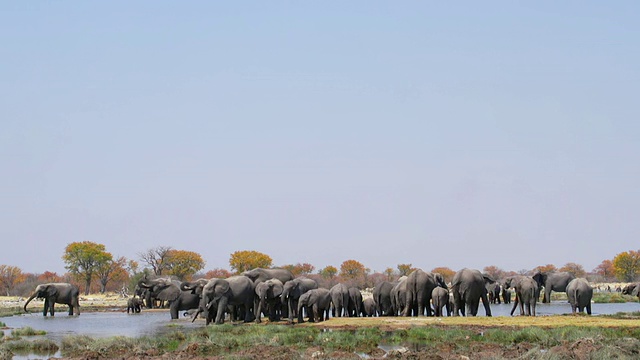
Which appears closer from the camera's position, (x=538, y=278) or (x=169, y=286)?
(x=169, y=286)

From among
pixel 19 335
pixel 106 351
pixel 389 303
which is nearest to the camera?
pixel 106 351

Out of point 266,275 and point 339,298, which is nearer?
point 339,298

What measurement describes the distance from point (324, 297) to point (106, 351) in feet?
45.4

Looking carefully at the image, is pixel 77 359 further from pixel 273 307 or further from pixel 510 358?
pixel 273 307

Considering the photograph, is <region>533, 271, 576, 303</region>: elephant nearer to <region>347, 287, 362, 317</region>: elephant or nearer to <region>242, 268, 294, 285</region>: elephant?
<region>347, 287, 362, 317</region>: elephant

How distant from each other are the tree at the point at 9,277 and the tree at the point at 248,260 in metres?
34.5

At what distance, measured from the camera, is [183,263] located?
111m

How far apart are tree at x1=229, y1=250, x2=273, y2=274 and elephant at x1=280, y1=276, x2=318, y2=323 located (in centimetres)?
6824

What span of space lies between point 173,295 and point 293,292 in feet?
28.1

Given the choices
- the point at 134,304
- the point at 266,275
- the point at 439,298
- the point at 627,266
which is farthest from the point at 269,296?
the point at 627,266

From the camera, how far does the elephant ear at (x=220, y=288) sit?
3722 cm

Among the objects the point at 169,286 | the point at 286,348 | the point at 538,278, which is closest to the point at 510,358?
the point at 286,348

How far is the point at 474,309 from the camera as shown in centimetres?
3838

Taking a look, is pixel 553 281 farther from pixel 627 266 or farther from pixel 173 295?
pixel 627 266
